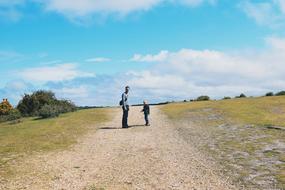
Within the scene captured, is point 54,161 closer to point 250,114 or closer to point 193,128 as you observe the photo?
point 193,128

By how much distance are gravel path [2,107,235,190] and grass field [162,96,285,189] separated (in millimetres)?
1019

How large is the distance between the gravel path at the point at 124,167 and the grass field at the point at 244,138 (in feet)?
3.34

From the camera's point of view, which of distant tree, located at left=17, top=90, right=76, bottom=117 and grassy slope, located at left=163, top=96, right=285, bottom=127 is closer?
grassy slope, located at left=163, top=96, right=285, bottom=127

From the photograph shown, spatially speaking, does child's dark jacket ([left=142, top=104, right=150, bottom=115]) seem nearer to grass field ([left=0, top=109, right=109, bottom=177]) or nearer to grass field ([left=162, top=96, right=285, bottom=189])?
grass field ([left=162, top=96, right=285, bottom=189])

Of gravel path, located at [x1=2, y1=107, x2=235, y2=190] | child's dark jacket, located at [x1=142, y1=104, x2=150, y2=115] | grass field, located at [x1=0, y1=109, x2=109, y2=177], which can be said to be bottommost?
gravel path, located at [x1=2, y1=107, x2=235, y2=190]

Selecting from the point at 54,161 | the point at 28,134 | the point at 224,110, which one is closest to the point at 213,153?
the point at 54,161

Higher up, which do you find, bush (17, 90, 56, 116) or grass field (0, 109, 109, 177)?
bush (17, 90, 56, 116)

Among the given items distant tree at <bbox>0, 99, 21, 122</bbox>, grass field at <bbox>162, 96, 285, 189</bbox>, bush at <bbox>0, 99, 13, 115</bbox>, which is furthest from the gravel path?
bush at <bbox>0, 99, 13, 115</bbox>

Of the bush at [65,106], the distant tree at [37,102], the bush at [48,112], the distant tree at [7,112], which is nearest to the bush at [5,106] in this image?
the distant tree at [7,112]

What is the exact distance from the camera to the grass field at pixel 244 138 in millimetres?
14750

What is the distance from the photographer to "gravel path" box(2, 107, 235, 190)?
13758 millimetres

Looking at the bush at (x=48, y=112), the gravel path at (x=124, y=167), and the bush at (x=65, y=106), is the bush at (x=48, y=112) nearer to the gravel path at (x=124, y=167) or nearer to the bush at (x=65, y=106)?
the bush at (x=65, y=106)

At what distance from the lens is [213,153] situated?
19.2 metres

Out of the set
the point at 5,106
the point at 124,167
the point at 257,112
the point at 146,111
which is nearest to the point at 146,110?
the point at 146,111
